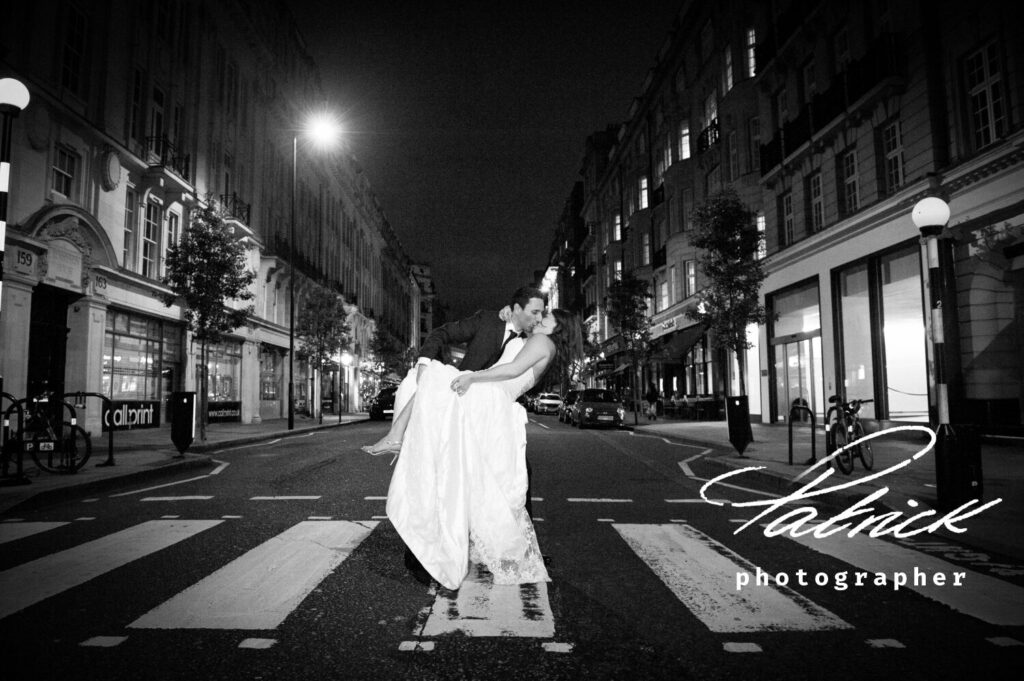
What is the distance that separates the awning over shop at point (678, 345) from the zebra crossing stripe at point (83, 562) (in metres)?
25.8

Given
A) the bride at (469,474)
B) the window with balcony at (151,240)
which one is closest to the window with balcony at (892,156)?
the bride at (469,474)

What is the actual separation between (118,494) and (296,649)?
6.50m

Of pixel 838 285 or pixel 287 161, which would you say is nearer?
pixel 838 285

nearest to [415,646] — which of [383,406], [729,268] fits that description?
[729,268]

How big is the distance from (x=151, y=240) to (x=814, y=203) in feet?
71.0

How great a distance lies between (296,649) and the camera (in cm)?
304

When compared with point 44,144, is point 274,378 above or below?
below

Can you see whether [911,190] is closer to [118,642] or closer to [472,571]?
[472,571]

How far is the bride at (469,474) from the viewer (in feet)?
13.2

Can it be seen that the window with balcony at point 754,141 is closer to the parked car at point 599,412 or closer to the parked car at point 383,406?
the parked car at point 599,412

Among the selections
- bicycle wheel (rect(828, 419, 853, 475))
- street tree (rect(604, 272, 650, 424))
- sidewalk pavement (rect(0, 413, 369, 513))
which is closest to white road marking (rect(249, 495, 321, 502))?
sidewalk pavement (rect(0, 413, 369, 513))

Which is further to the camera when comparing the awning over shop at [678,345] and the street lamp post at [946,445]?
the awning over shop at [678,345]

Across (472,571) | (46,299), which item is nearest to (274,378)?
(46,299)

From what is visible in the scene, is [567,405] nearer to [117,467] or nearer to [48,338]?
[48,338]
